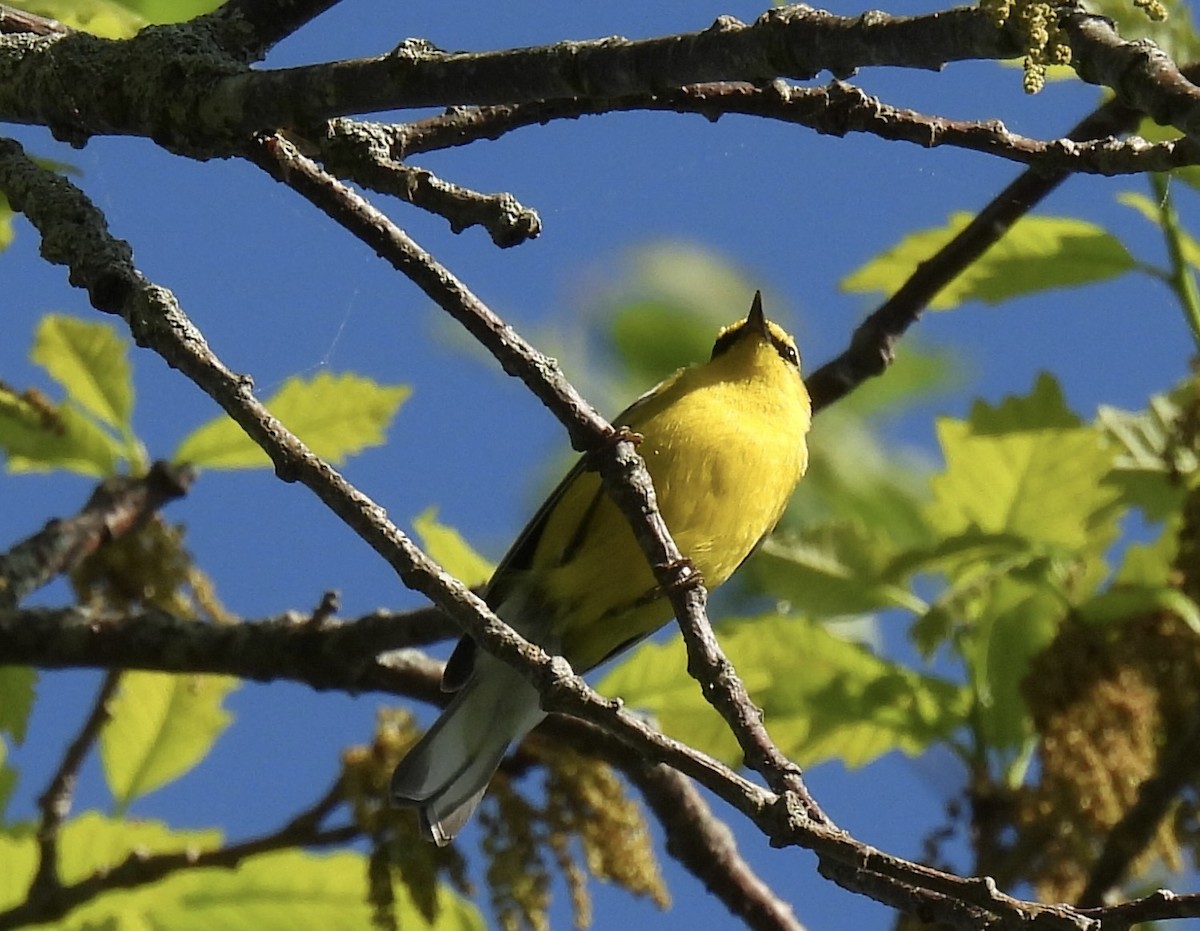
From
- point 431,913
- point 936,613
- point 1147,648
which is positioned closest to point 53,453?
point 431,913

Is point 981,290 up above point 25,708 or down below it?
above

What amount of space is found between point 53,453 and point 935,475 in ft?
6.94

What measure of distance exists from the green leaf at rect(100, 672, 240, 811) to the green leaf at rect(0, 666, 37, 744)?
379mm

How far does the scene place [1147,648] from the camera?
3600 millimetres

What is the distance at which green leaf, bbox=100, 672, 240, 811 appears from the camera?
4.14 meters

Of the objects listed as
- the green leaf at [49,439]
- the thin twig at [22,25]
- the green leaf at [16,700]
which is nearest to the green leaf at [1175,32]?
the thin twig at [22,25]

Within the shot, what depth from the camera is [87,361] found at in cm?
410

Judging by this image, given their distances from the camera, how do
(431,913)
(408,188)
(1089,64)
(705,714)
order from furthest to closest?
1. (705,714)
2. (431,913)
3. (408,188)
4. (1089,64)

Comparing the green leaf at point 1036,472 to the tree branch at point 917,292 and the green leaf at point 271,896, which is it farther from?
the green leaf at point 271,896

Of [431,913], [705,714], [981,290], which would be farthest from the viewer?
[705,714]

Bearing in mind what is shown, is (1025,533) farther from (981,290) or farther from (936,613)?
(981,290)

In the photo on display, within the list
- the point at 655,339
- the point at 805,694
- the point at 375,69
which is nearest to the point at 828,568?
the point at 805,694

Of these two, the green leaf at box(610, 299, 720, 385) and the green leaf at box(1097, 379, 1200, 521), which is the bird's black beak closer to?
the green leaf at box(1097, 379, 1200, 521)

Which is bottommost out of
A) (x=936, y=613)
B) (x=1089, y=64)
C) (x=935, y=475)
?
(x=1089, y=64)
